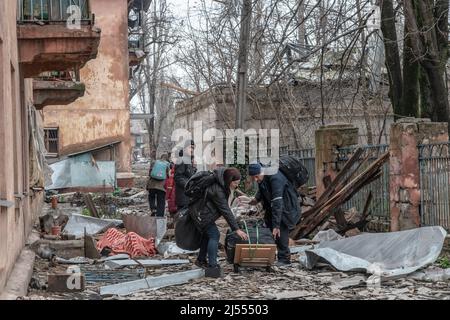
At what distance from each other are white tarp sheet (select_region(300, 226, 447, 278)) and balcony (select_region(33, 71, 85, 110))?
9522 millimetres

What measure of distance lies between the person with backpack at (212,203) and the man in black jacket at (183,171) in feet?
12.5

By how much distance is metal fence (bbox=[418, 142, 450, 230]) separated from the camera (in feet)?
37.7

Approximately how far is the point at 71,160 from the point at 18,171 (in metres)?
20.3

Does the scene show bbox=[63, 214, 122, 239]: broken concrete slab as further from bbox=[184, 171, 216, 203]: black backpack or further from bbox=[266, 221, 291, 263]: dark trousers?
bbox=[184, 171, 216, 203]: black backpack

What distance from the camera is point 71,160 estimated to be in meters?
30.7

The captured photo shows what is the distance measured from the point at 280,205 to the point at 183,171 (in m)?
4.21

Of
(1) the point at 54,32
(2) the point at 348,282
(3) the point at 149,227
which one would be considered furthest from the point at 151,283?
(1) the point at 54,32

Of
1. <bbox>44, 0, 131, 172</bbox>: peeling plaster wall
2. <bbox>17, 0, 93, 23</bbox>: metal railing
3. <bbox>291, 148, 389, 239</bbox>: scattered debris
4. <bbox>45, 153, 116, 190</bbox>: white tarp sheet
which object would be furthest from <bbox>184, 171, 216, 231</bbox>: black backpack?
<bbox>44, 0, 131, 172</bbox>: peeling plaster wall

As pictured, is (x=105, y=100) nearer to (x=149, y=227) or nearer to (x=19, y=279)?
(x=149, y=227)

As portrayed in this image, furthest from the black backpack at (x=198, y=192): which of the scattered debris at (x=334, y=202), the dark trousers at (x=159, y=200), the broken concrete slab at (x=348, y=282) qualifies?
the dark trousers at (x=159, y=200)

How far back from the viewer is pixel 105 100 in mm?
32281

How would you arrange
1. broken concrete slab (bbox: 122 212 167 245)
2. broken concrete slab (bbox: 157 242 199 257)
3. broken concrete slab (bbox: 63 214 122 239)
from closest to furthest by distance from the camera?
1. broken concrete slab (bbox: 157 242 199 257)
2. broken concrete slab (bbox: 122 212 167 245)
3. broken concrete slab (bbox: 63 214 122 239)

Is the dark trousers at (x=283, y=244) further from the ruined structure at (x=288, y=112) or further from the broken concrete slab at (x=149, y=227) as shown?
the ruined structure at (x=288, y=112)
